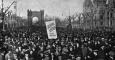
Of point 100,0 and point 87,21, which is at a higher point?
point 100,0

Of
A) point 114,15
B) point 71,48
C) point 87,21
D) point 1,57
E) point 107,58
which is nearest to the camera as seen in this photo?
point 1,57

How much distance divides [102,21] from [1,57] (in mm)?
75246

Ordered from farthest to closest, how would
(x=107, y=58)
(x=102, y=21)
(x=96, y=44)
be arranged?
(x=102, y=21) < (x=96, y=44) < (x=107, y=58)

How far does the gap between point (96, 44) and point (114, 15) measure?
52.6 m

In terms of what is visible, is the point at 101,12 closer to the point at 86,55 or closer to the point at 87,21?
the point at 87,21

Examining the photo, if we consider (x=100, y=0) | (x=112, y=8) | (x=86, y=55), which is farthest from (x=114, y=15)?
(x=86, y=55)

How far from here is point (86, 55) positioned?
1534cm

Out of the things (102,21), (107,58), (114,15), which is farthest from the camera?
(102,21)

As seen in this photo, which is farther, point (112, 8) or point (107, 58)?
point (112, 8)

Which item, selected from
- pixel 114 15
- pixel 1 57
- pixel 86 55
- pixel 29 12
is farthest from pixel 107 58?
pixel 29 12

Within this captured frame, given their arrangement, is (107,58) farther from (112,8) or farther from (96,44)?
(112,8)

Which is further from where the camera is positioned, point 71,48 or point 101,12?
→ point 101,12

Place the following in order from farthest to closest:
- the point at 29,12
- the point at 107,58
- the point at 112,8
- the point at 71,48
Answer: the point at 29,12 < the point at 112,8 < the point at 71,48 < the point at 107,58

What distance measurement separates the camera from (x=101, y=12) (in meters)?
89.4
